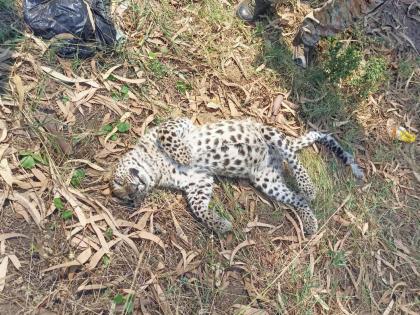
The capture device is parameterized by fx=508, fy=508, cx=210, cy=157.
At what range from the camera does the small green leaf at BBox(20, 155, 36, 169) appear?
4543 mm

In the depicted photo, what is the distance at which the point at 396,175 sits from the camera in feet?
19.0

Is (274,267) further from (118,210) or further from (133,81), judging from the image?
(133,81)

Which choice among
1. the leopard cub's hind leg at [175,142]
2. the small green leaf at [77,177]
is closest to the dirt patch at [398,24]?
the leopard cub's hind leg at [175,142]

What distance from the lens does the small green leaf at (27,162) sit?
454cm

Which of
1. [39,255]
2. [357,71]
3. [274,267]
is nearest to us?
[39,255]

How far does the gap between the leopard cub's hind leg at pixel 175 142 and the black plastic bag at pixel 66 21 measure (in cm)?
123

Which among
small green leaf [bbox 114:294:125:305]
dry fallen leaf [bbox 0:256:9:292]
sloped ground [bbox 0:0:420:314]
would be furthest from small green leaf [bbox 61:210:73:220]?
small green leaf [bbox 114:294:125:305]

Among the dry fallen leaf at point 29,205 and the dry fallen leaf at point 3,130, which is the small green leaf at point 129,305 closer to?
the dry fallen leaf at point 29,205

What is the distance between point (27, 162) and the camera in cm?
455

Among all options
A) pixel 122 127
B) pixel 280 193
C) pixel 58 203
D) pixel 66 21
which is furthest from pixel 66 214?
pixel 280 193

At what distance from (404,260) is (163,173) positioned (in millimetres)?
2647

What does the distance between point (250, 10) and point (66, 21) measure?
7.81 feet

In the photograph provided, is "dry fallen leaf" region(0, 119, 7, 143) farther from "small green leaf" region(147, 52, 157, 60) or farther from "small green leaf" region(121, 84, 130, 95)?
"small green leaf" region(147, 52, 157, 60)

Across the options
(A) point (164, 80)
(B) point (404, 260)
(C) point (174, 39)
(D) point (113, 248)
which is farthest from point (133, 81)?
(B) point (404, 260)
